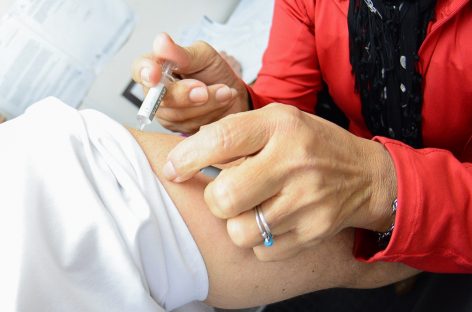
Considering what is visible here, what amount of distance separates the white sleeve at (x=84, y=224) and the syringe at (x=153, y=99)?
41 millimetres

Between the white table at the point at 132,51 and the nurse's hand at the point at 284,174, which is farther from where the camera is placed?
the white table at the point at 132,51

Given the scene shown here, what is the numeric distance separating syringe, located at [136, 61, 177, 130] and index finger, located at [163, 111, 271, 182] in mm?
152

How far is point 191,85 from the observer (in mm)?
630

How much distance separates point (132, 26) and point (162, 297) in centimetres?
139

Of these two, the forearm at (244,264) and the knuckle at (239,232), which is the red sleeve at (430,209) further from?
the knuckle at (239,232)

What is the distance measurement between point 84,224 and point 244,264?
23 centimetres

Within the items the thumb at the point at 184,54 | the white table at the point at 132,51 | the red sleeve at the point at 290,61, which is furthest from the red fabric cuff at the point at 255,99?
the white table at the point at 132,51

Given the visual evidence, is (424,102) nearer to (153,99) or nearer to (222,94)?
(222,94)

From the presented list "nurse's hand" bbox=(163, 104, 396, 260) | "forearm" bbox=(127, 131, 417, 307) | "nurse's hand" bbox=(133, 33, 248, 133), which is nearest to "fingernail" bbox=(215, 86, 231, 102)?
"nurse's hand" bbox=(133, 33, 248, 133)

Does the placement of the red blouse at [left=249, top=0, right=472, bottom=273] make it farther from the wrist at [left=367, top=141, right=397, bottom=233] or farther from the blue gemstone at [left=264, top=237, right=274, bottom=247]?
the blue gemstone at [left=264, top=237, right=274, bottom=247]

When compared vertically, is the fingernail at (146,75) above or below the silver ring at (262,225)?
above

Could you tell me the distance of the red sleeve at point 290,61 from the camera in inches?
32.8

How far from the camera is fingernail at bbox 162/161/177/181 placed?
474mm

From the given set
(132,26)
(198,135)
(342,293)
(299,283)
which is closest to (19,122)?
(198,135)
